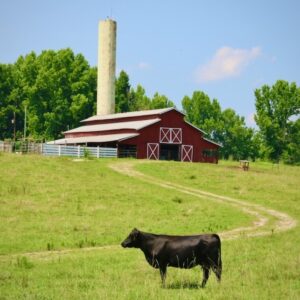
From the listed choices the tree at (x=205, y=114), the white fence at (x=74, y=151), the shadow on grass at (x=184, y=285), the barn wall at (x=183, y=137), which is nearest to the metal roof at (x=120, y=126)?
the barn wall at (x=183, y=137)

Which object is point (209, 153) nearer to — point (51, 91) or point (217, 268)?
point (51, 91)

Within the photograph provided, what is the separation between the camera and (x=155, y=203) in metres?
28.9

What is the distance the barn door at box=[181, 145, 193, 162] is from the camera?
59031 mm

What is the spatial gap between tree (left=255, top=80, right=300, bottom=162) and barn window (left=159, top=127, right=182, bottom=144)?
80.7 ft

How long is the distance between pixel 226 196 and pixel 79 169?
1254 centimetres

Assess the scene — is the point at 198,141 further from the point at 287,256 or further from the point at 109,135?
the point at 287,256

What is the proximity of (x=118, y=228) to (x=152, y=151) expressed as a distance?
34.9 metres

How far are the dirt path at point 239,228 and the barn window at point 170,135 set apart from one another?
1707 centimetres

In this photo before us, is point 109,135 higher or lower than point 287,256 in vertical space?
higher

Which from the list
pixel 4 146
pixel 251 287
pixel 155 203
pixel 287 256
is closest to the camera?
pixel 251 287

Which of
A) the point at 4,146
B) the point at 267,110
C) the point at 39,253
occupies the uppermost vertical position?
the point at 267,110

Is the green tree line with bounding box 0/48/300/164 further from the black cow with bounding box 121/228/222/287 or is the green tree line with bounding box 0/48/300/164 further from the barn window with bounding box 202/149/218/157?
the black cow with bounding box 121/228/222/287

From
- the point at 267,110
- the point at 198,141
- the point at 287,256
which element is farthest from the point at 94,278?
the point at 267,110

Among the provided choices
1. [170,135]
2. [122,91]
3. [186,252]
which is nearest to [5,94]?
[122,91]
